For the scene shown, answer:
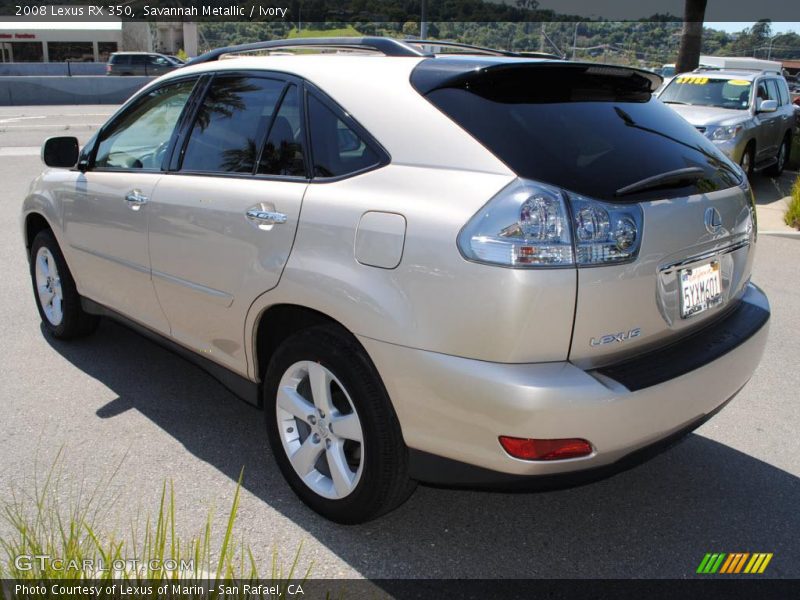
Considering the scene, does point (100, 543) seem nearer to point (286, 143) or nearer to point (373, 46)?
point (286, 143)

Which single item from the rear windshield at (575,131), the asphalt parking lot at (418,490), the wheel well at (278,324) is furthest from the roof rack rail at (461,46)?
the asphalt parking lot at (418,490)

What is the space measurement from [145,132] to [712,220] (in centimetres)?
297

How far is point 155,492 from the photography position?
3234mm

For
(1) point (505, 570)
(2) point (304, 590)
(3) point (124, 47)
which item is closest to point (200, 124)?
(2) point (304, 590)

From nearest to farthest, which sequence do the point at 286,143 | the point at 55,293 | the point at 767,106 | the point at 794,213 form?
the point at 286,143 < the point at 55,293 < the point at 794,213 < the point at 767,106

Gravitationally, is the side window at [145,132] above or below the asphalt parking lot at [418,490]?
above

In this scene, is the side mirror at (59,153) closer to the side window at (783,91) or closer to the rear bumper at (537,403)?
the rear bumper at (537,403)

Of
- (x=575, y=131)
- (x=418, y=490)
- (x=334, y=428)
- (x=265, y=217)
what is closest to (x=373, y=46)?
(x=265, y=217)

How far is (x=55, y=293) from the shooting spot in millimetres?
4914

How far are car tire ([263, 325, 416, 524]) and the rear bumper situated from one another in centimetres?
10

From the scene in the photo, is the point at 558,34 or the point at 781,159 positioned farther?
the point at 558,34

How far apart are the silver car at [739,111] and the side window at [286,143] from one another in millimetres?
9160

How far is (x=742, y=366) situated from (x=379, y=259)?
4.94ft

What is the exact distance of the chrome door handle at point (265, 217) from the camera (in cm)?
295
